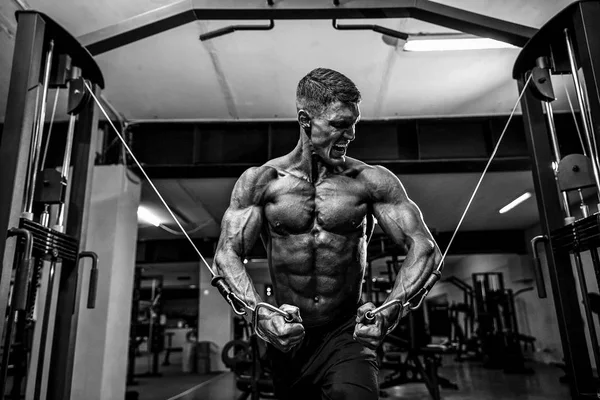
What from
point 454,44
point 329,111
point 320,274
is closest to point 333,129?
point 329,111

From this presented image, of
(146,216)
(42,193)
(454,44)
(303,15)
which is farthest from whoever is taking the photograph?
(146,216)

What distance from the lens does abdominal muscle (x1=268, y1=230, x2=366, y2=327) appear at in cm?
159

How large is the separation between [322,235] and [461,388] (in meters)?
5.00

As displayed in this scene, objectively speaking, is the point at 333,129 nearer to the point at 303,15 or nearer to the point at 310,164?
the point at 310,164

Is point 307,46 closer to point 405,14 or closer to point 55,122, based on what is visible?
point 405,14

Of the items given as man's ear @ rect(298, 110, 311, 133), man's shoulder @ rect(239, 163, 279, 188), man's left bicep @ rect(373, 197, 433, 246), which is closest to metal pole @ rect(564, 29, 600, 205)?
man's left bicep @ rect(373, 197, 433, 246)

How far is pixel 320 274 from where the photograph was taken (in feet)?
5.24

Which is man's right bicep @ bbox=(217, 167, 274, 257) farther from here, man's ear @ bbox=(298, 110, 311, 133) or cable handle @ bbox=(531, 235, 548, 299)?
cable handle @ bbox=(531, 235, 548, 299)

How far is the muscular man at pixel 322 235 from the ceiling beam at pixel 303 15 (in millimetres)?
1110

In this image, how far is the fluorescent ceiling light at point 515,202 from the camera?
6754mm

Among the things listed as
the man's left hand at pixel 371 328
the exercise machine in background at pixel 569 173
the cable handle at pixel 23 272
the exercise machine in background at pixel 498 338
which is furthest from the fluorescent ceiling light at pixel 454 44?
the exercise machine in background at pixel 498 338

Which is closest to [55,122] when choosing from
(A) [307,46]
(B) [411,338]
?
(A) [307,46]

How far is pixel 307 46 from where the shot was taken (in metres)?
3.41

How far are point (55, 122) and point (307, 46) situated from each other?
2.74 metres
